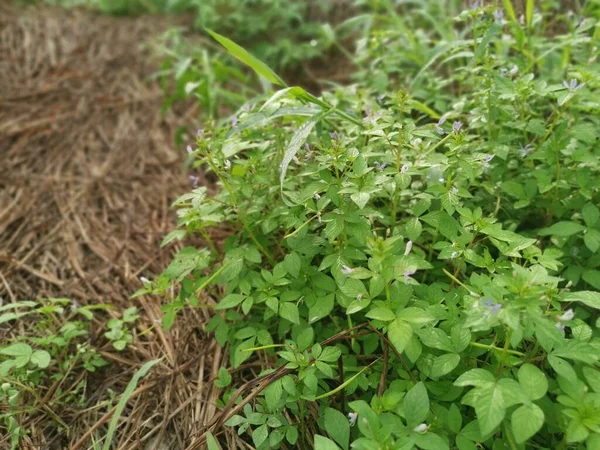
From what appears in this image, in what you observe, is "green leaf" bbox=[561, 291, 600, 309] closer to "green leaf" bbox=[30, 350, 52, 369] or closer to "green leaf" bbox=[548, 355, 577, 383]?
"green leaf" bbox=[548, 355, 577, 383]

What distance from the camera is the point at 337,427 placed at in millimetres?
1308

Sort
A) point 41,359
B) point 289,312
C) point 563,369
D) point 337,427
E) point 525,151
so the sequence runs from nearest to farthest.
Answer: point 563,369 → point 337,427 → point 289,312 → point 41,359 → point 525,151

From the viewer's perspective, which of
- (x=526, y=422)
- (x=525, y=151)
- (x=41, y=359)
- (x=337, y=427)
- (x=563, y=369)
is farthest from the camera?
(x=525, y=151)

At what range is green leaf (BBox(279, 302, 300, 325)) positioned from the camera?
1448mm

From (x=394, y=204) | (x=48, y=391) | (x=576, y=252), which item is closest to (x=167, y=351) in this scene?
(x=48, y=391)

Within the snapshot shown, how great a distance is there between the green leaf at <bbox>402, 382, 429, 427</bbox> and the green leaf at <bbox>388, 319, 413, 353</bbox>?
126mm

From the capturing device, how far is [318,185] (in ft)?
4.91

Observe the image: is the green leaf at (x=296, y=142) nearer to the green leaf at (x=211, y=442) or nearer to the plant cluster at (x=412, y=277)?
the plant cluster at (x=412, y=277)

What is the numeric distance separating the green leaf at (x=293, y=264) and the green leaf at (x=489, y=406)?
1.96 ft

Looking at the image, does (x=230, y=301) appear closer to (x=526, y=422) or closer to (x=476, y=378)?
(x=476, y=378)

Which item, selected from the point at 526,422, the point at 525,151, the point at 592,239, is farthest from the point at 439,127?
the point at 526,422

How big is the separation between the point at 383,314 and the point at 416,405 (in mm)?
236

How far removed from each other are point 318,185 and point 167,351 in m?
0.86

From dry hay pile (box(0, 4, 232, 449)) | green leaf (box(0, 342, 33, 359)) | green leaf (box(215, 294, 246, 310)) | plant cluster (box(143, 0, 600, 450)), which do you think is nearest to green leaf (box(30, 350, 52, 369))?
green leaf (box(0, 342, 33, 359))
